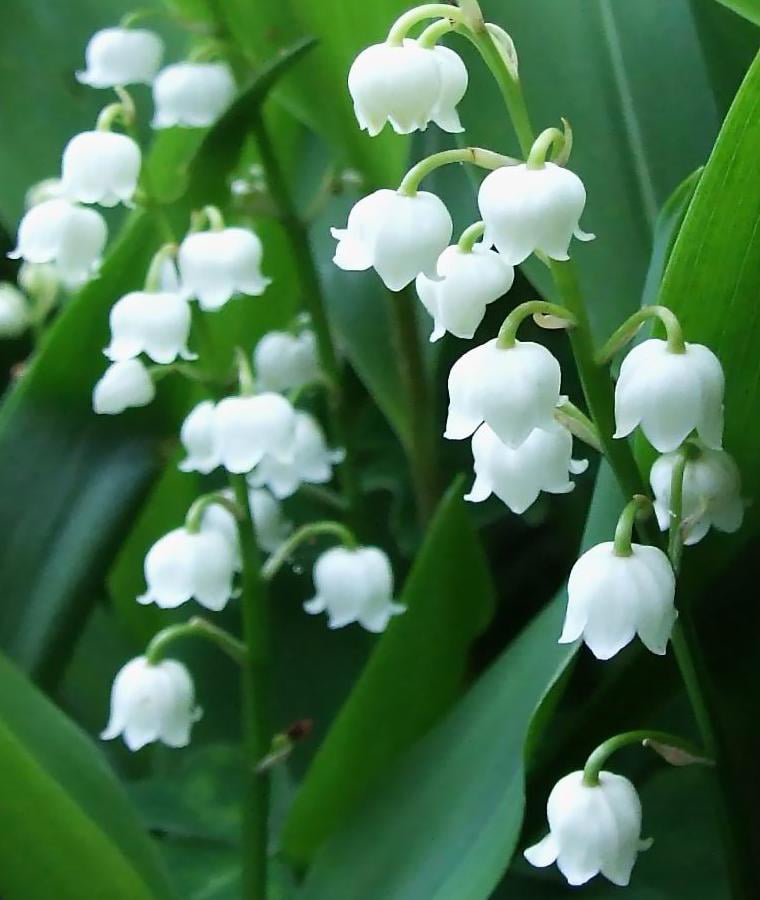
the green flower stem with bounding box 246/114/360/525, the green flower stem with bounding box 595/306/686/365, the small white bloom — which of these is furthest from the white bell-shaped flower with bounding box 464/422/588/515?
the small white bloom

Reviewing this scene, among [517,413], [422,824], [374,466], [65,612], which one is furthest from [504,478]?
[374,466]

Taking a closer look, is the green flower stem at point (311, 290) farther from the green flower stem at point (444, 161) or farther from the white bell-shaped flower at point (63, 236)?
the green flower stem at point (444, 161)

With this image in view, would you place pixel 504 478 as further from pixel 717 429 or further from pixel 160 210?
pixel 160 210

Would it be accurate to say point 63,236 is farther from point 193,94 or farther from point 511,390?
point 511,390

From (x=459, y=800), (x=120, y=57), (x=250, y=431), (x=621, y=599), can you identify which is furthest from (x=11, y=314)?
(x=621, y=599)

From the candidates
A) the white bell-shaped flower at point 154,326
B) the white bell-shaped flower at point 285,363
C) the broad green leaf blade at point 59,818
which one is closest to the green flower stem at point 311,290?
the white bell-shaped flower at point 285,363

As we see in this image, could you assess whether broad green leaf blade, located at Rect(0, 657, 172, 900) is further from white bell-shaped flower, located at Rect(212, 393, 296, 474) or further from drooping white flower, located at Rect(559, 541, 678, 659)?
drooping white flower, located at Rect(559, 541, 678, 659)
